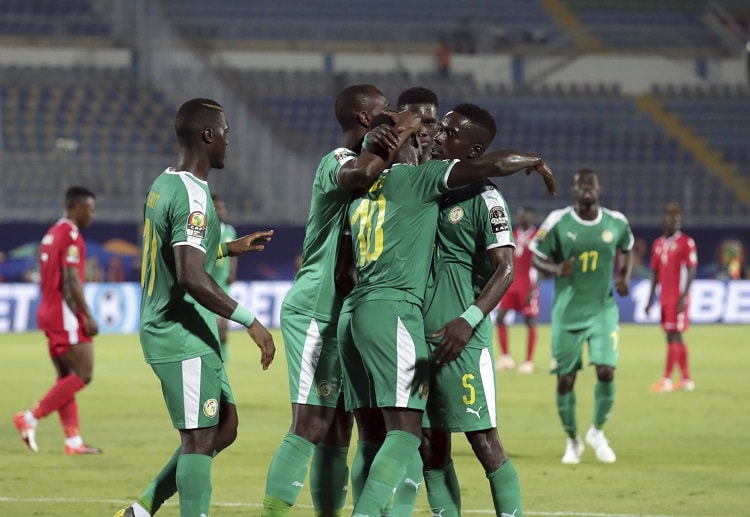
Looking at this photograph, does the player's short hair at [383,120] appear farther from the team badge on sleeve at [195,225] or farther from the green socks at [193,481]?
the green socks at [193,481]

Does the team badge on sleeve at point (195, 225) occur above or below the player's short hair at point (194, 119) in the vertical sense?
below

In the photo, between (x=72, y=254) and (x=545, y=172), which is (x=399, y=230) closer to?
(x=545, y=172)

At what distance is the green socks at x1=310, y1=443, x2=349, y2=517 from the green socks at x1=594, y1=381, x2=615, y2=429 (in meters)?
4.20

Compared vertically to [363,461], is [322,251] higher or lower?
higher

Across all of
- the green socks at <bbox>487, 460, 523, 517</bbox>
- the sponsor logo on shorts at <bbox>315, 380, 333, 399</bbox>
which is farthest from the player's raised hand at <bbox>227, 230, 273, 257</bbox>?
the green socks at <bbox>487, 460, 523, 517</bbox>

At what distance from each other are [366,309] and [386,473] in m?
0.76

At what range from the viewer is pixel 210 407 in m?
6.34

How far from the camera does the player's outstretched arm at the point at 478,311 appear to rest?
6.00m

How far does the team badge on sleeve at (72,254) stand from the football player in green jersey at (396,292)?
534 cm

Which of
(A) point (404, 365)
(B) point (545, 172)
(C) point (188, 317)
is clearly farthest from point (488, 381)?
(C) point (188, 317)

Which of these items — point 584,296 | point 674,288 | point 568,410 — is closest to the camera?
point 568,410

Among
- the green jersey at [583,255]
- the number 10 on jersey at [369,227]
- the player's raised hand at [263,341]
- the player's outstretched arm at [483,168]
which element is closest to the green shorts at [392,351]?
the number 10 on jersey at [369,227]

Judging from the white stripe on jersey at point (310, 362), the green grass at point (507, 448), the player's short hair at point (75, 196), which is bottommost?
the green grass at point (507, 448)

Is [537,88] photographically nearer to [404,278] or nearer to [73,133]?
[73,133]
